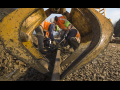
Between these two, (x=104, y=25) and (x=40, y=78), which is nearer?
(x=104, y=25)

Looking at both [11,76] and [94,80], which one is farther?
[11,76]

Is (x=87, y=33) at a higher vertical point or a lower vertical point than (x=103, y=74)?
higher

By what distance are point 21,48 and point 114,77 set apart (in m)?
1.91

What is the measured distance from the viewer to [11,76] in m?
1.43

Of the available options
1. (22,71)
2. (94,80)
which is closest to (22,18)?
(22,71)

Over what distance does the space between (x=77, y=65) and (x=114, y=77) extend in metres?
1.03

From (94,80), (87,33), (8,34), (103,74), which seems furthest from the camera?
(87,33)

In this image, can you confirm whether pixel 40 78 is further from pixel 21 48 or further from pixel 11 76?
pixel 21 48

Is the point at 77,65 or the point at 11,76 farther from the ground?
the point at 77,65

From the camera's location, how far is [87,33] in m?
1.58

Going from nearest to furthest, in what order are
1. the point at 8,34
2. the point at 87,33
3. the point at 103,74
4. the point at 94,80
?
1. the point at 8,34
2. the point at 94,80
3. the point at 103,74
4. the point at 87,33

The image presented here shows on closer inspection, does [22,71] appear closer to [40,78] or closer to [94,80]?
[40,78]

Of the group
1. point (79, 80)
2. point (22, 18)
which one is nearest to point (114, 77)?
point (79, 80)

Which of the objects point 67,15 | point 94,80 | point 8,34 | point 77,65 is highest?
point 67,15
